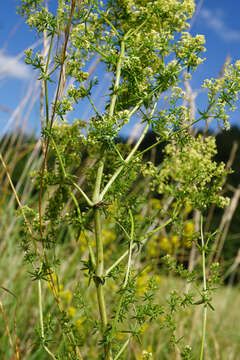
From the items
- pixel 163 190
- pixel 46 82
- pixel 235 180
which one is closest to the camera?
pixel 46 82

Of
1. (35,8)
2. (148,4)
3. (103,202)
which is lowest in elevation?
(103,202)

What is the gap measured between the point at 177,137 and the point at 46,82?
1.73 ft

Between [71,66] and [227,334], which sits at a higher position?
[71,66]

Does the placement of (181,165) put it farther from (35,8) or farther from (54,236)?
(35,8)

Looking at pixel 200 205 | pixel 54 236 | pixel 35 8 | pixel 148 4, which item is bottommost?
pixel 54 236

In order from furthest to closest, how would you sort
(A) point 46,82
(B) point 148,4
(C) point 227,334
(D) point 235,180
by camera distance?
(D) point 235,180, (C) point 227,334, (B) point 148,4, (A) point 46,82

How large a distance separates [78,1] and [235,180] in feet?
56.5

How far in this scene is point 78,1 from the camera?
1426mm

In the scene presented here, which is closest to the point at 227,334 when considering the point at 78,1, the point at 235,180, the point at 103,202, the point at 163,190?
the point at 163,190

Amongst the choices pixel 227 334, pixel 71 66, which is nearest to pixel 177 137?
pixel 71 66

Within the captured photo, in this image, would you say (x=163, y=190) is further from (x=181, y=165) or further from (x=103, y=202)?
(x=103, y=202)

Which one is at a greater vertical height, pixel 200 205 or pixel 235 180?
pixel 235 180

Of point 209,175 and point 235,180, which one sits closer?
Result: point 209,175

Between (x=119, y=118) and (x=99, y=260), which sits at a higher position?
(x=119, y=118)
